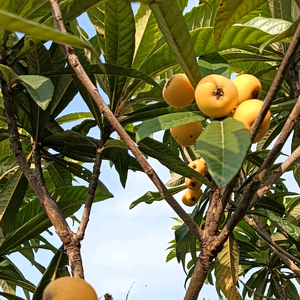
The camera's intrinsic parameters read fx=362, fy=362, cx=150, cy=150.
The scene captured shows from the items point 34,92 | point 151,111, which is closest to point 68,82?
point 151,111

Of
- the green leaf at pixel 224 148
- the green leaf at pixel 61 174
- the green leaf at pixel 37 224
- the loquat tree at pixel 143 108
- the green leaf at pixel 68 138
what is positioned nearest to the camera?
the green leaf at pixel 224 148

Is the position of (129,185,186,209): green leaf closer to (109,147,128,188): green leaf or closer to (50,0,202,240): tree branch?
(109,147,128,188): green leaf

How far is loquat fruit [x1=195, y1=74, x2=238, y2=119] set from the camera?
915 millimetres

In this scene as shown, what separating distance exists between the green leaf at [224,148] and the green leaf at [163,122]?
9 centimetres

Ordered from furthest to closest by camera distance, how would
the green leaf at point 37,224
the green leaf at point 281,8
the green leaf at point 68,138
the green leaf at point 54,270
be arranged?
the green leaf at point 281,8 → the green leaf at point 68,138 → the green leaf at point 37,224 → the green leaf at point 54,270

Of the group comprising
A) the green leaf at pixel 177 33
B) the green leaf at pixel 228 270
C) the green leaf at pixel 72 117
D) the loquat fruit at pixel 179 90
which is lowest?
the green leaf at pixel 228 270

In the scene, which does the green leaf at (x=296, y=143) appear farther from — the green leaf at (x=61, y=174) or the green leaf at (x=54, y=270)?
the green leaf at (x=54, y=270)

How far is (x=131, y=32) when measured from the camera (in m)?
1.31

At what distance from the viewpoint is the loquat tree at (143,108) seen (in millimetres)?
835

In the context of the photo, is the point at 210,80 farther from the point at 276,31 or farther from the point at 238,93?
the point at 276,31

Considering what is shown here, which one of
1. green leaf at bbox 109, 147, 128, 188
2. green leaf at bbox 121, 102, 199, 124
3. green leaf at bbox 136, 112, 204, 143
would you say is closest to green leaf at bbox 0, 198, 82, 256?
green leaf at bbox 109, 147, 128, 188

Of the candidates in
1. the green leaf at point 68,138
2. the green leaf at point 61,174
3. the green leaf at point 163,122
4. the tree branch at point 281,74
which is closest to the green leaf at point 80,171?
the green leaf at point 68,138

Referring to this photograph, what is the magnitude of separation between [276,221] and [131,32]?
2.81 ft

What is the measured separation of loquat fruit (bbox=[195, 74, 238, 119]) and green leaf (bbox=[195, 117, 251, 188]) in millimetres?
52
